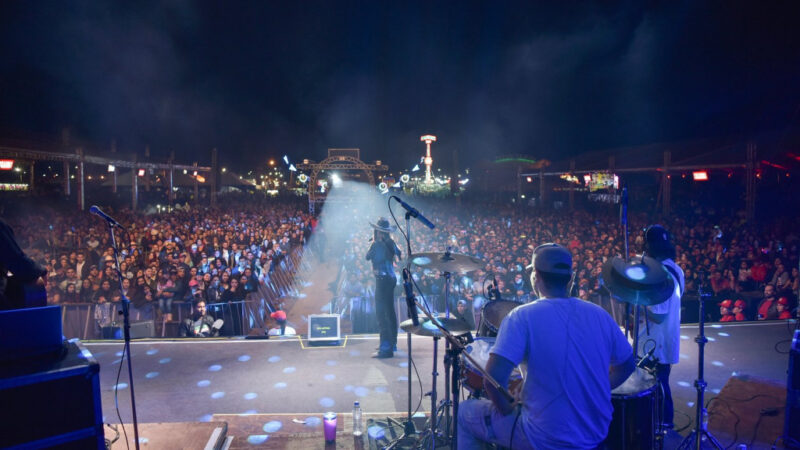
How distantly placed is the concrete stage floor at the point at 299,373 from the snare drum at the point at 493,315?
1171mm

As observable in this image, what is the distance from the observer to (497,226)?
1645cm

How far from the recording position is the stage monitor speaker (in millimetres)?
6305

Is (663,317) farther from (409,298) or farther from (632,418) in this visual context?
(409,298)

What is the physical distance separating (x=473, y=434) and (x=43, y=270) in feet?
7.80

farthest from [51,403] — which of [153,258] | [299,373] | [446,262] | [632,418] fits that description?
[153,258]

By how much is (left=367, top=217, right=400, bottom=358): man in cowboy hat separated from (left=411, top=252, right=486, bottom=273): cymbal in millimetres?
1838

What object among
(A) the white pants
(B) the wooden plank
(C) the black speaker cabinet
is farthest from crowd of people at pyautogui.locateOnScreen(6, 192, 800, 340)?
(C) the black speaker cabinet

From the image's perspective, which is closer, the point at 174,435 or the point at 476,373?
the point at 476,373

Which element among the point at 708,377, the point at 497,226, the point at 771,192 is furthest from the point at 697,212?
the point at 708,377

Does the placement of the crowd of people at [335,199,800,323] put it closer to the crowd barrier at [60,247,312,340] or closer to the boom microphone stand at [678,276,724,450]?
the boom microphone stand at [678,276,724,450]

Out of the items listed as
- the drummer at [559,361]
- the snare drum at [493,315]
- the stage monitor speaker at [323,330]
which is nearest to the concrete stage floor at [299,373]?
→ the stage monitor speaker at [323,330]

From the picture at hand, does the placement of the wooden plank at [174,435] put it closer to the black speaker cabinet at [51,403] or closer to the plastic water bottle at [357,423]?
the plastic water bottle at [357,423]

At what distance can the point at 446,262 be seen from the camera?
3742 millimetres

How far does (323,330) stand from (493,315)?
342cm
